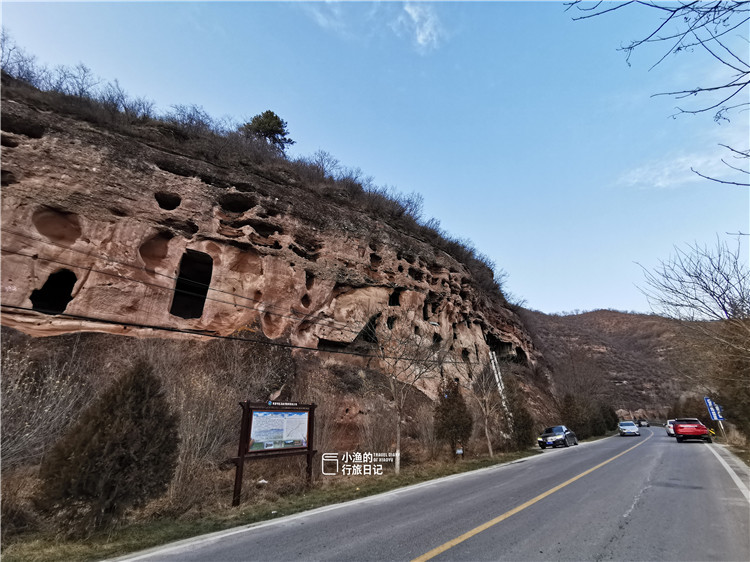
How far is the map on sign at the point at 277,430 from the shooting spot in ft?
28.8

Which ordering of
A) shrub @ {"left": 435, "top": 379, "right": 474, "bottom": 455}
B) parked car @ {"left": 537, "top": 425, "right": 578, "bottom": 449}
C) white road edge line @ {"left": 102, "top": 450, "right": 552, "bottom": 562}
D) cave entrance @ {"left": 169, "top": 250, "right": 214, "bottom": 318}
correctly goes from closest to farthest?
white road edge line @ {"left": 102, "top": 450, "right": 552, "bottom": 562}, shrub @ {"left": 435, "top": 379, "right": 474, "bottom": 455}, cave entrance @ {"left": 169, "top": 250, "right": 214, "bottom": 318}, parked car @ {"left": 537, "top": 425, "right": 578, "bottom": 449}

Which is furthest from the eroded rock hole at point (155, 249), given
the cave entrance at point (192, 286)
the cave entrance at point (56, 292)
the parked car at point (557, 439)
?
the parked car at point (557, 439)

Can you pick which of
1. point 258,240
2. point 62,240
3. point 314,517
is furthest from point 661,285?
point 62,240

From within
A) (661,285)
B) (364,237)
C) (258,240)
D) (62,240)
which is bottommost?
(661,285)

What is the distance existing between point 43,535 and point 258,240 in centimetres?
1404

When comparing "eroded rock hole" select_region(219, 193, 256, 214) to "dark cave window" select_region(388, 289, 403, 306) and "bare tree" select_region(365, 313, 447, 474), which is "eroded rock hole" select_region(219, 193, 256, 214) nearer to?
"bare tree" select_region(365, 313, 447, 474)

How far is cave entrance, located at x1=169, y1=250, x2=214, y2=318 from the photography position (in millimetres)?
18000

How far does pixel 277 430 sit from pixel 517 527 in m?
6.14

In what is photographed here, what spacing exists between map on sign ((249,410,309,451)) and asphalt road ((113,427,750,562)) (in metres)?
2.50

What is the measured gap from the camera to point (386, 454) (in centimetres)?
1378

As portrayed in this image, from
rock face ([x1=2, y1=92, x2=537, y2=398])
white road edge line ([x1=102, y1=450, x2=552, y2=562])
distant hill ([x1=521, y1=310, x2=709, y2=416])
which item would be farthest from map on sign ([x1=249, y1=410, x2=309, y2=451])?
distant hill ([x1=521, y1=310, x2=709, y2=416])

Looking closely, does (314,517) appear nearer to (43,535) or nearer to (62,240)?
(43,535)

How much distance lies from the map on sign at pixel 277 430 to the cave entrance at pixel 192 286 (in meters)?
10.6

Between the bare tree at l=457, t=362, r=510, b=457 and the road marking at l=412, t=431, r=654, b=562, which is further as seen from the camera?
the bare tree at l=457, t=362, r=510, b=457
